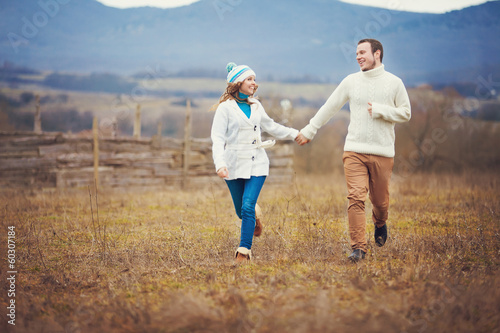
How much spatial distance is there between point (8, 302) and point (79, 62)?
99881 millimetres

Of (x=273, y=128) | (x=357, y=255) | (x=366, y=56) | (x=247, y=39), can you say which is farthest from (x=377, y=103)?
(x=247, y=39)

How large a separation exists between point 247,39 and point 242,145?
13535 cm

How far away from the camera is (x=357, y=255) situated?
192 inches

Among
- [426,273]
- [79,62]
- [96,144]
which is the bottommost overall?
[426,273]

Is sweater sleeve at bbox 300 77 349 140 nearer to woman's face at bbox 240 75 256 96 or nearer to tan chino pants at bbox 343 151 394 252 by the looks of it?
tan chino pants at bbox 343 151 394 252

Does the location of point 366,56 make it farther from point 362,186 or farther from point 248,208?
point 248,208

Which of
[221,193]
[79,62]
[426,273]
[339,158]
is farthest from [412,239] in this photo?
[79,62]

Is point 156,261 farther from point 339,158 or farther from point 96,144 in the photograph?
point 339,158

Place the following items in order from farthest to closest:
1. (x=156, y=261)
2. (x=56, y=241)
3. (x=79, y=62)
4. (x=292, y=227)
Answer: (x=79, y=62)
(x=292, y=227)
(x=56, y=241)
(x=156, y=261)

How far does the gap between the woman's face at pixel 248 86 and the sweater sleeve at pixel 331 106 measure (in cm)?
83

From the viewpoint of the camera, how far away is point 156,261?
5.10 meters

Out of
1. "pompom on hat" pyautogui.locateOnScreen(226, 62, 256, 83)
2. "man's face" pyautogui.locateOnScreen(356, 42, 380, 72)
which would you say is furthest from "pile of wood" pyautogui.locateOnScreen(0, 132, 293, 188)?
"man's face" pyautogui.locateOnScreen(356, 42, 380, 72)

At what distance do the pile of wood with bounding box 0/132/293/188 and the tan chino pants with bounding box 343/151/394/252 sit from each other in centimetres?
1056

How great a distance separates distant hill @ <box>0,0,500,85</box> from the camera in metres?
61.0
